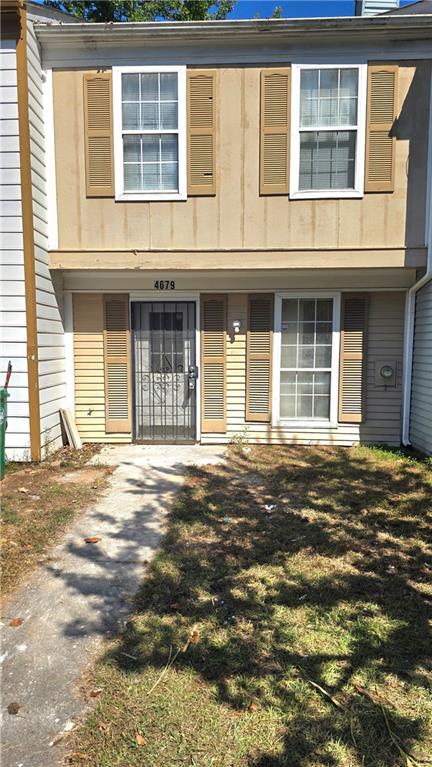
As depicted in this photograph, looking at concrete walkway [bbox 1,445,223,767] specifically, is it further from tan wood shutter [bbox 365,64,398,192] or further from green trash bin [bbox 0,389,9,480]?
tan wood shutter [bbox 365,64,398,192]

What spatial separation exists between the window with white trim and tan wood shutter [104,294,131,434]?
2188 millimetres

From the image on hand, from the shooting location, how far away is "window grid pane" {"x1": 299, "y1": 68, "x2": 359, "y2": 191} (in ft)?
19.4

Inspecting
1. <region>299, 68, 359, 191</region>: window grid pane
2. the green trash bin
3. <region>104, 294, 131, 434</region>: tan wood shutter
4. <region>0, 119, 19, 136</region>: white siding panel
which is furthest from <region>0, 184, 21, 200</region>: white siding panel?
<region>299, 68, 359, 191</region>: window grid pane

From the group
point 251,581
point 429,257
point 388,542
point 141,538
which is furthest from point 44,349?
point 429,257

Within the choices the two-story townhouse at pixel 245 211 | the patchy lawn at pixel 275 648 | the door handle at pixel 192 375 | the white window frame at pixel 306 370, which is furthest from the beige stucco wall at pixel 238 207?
the patchy lawn at pixel 275 648

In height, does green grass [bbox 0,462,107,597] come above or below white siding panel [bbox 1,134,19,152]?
→ below

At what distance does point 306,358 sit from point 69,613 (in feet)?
15.6

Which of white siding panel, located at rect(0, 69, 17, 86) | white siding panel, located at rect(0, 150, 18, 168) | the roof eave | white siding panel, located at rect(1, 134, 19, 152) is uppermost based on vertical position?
the roof eave

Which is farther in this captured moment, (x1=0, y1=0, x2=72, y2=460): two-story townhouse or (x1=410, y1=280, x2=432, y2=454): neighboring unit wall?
(x1=410, y1=280, x2=432, y2=454): neighboring unit wall

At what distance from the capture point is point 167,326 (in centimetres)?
674

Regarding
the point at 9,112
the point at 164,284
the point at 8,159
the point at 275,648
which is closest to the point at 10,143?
the point at 8,159

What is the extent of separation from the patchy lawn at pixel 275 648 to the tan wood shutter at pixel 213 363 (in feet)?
7.92

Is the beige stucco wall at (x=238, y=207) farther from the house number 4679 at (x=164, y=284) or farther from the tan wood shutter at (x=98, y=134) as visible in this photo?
the house number 4679 at (x=164, y=284)

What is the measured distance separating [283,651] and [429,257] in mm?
5054
